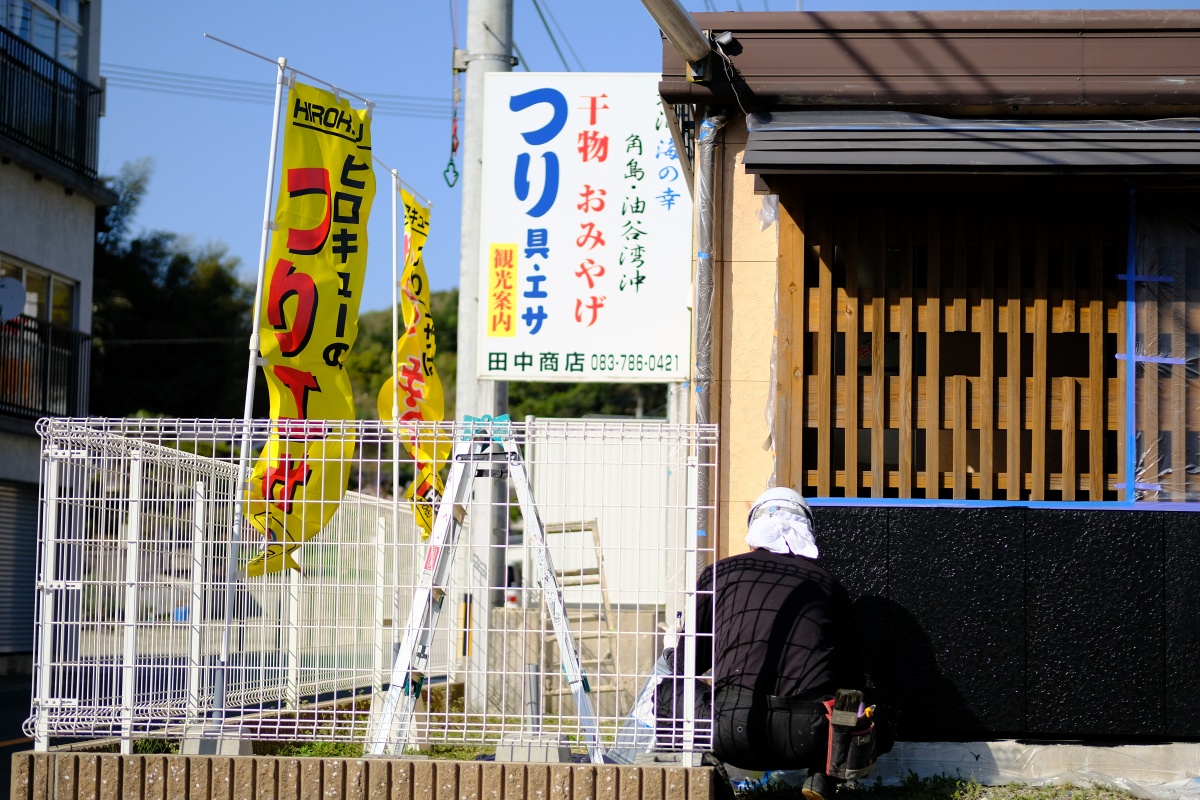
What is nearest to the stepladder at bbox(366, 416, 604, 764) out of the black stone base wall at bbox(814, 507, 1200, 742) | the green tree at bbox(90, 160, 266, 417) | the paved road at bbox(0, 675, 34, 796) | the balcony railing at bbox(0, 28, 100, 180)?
the black stone base wall at bbox(814, 507, 1200, 742)

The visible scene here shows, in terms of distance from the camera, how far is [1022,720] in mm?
6312

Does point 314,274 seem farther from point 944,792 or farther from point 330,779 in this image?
point 944,792

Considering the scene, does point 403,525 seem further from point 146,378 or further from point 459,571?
point 146,378

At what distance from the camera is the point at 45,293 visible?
18.4 m

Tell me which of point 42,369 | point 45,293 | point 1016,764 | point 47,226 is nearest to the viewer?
point 1016,764

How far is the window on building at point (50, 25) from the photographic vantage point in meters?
17.7

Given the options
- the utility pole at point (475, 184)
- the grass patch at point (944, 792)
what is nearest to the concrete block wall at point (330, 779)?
the grass patch at point (944, 792)

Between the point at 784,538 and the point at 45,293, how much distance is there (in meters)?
15.8

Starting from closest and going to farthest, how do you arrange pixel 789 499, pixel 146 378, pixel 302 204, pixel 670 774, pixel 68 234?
pixel 670 774 < pixel 789 499 < pixel 302 204 < pixel 68 234 < pixel 146 378

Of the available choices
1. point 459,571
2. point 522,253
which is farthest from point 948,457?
point 459,571

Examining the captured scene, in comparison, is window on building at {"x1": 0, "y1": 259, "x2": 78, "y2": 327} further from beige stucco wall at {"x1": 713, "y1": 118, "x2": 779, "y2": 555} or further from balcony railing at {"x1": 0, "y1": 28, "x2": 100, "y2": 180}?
beige stucco wall at {"x1": 713, "y1": 118, "x2": 779, "y2": 555}

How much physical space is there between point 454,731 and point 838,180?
3.42 meters

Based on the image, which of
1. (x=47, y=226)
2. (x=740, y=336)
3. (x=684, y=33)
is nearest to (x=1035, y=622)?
(x=740, y=336)

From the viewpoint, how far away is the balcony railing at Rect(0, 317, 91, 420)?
17.1m
